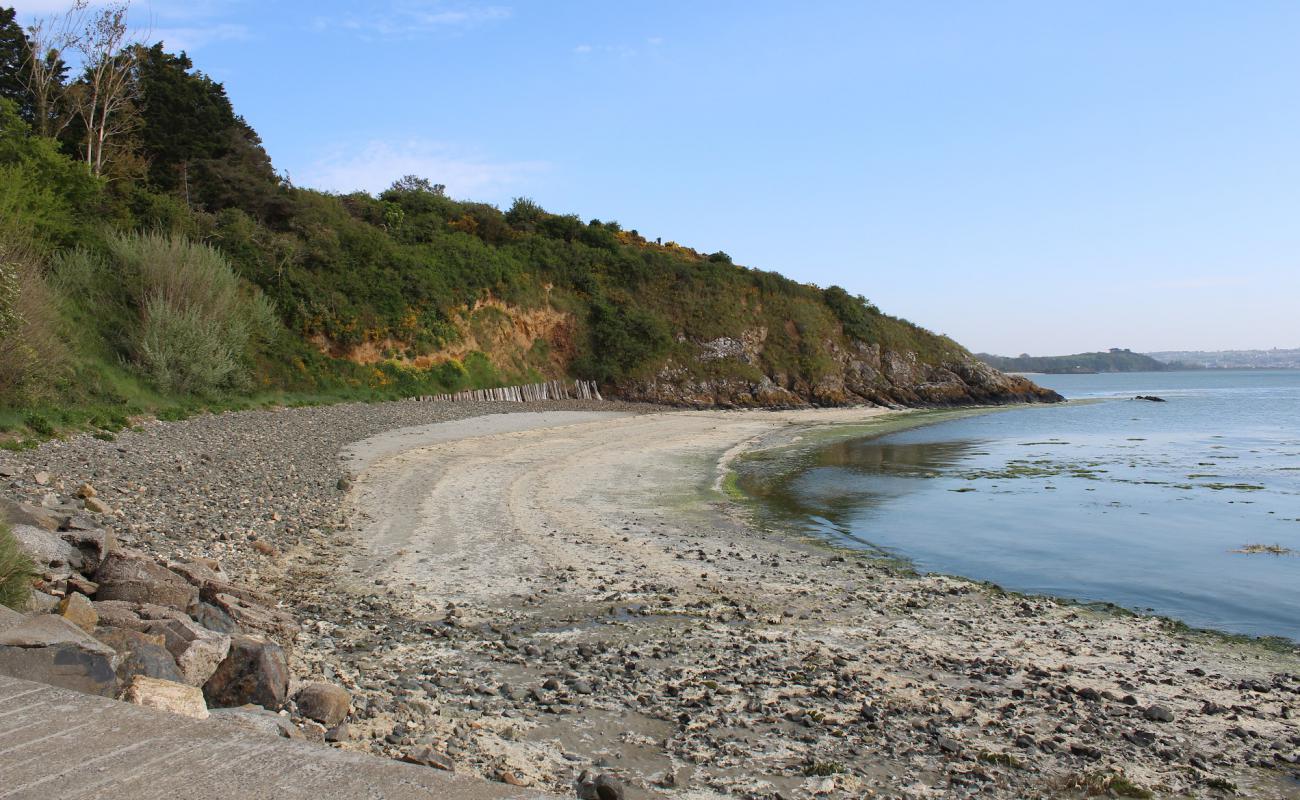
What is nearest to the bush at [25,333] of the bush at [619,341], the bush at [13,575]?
the bush at [13,575]

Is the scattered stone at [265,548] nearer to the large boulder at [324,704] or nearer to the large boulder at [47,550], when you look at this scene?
the large boulder at [47,550]

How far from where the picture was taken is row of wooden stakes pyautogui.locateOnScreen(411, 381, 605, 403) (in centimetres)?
3344

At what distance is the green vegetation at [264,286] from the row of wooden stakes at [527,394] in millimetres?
740

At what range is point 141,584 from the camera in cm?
609

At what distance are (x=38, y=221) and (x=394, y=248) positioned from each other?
14597mm

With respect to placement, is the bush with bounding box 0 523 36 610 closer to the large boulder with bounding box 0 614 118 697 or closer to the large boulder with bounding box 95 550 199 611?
the large boulder with bounding box 95 550 199 611

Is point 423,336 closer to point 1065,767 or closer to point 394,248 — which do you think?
point 394,248

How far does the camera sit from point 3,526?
5.78 m

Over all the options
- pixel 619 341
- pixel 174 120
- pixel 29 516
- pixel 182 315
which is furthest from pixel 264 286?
pixel 29 516

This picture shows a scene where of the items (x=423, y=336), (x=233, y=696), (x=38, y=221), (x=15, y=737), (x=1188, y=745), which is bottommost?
(x=1188, y=745)

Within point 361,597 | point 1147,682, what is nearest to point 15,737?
point 361,597

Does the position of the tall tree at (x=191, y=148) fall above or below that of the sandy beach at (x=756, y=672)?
above

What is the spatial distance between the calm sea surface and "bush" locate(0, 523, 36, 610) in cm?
969

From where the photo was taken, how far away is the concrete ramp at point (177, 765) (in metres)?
2.71
